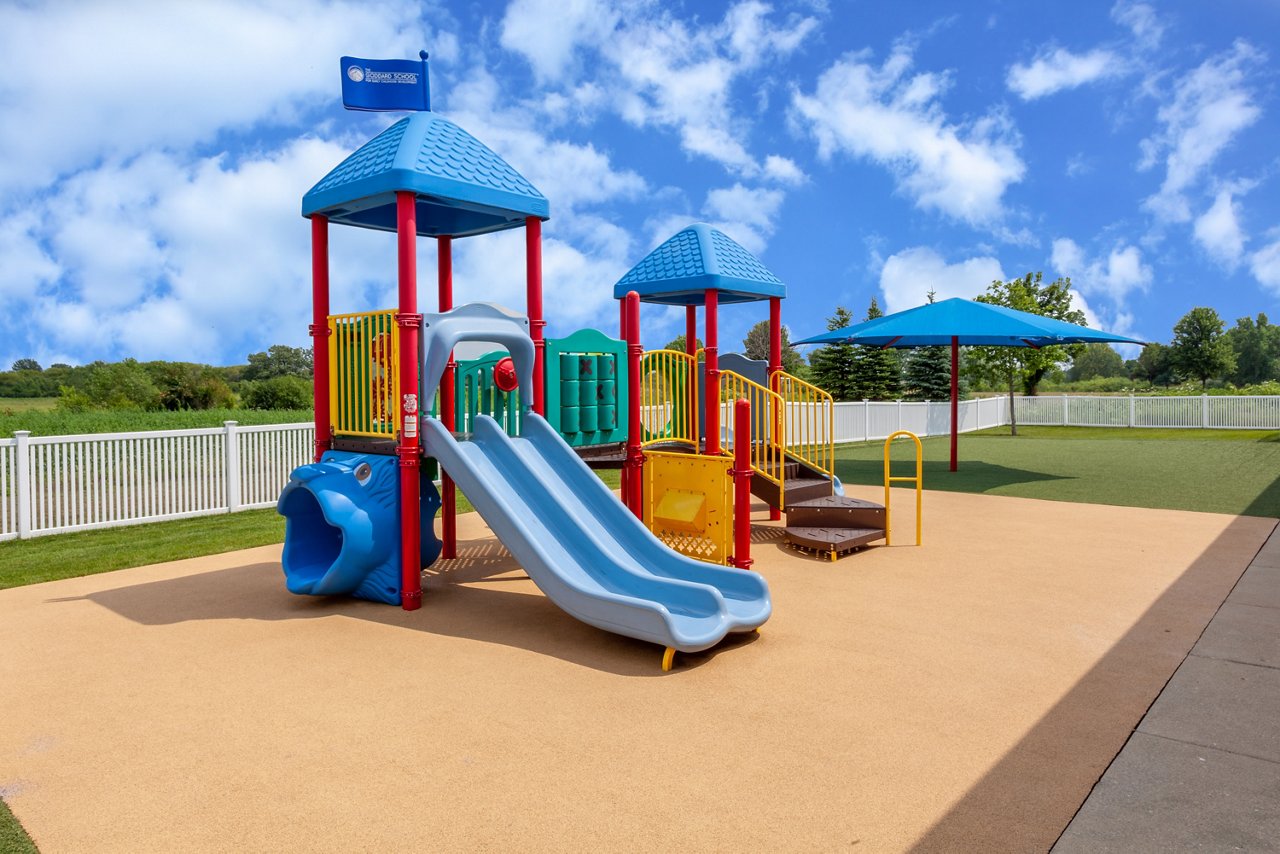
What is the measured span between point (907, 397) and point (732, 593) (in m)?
34.6

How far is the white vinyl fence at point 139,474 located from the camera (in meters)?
9.88

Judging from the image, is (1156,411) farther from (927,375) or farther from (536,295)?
(536,295)

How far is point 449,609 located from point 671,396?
3.99 metres

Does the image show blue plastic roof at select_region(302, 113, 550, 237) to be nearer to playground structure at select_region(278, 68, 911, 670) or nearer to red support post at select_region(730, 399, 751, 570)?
playground structure at select_region(278, 68, 911, 670)

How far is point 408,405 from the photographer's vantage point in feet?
21.5

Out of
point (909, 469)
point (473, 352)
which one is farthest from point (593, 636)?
point (909, 469)

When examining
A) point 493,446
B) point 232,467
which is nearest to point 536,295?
point 493,446

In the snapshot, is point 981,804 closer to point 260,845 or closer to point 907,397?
point 260,845

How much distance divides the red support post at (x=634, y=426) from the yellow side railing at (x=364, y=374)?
2.40 m

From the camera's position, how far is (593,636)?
5781 mm

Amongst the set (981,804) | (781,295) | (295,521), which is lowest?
(981,804)

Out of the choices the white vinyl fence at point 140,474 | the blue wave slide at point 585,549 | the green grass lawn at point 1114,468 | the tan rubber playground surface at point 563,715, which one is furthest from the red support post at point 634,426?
the green grass lawn at point 1114,468

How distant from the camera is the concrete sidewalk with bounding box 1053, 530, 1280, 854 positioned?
3.07 meters

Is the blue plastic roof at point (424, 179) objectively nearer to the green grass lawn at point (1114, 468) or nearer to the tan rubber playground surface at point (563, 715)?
the tan rubber playground surface at point (563, 715)
